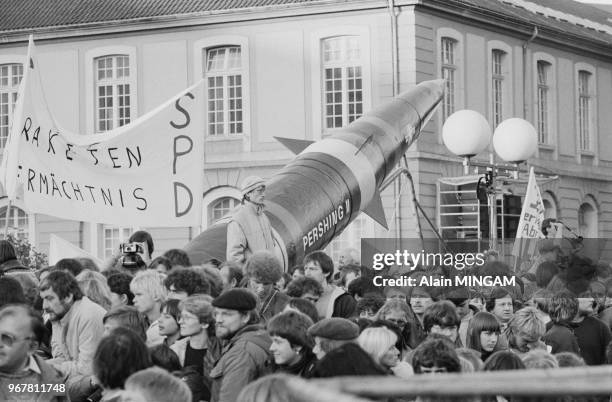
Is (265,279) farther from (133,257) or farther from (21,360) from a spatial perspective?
(21,360)

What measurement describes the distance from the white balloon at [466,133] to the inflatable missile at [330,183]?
1.63 feet

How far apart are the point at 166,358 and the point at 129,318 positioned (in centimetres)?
55

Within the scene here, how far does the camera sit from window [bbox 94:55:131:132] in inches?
1485

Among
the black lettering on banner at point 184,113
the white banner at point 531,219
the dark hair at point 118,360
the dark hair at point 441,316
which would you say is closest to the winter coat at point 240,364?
the dark hair at point 118,360

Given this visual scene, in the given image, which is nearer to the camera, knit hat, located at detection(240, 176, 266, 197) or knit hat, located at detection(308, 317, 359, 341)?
knit hat, located at detection(308, 317, 359, 341)

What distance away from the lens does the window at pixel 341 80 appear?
35.7 m

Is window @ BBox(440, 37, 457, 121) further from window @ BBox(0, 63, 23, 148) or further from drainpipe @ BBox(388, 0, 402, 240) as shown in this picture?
window @ BBox(0, 63, 23, 148)

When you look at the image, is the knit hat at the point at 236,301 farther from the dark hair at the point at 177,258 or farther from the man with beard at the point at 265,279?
the dark hair at the point at 177,258

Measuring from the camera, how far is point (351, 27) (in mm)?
35562

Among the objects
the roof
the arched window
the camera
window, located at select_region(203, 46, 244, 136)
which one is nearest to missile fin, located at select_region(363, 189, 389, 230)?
the camera

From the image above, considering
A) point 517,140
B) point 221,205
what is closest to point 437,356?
point 517,140

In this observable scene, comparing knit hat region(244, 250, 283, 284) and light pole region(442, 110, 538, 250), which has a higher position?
light pole region(442, 110, 538, 250)

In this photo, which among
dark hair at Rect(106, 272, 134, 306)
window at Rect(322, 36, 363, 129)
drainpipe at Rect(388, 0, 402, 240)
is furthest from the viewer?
window at Rect(322, 36, 363, 129)

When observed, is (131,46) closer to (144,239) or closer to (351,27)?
(351,27)
